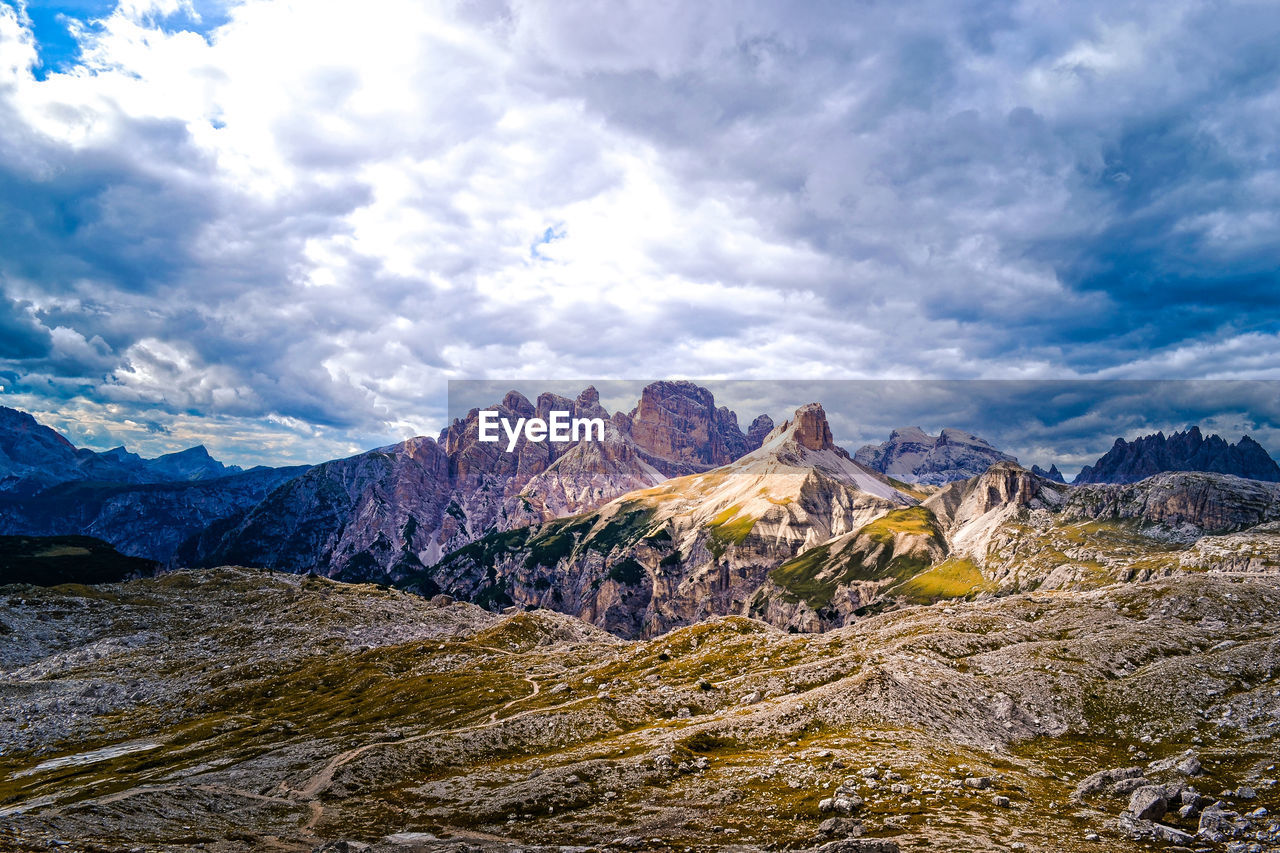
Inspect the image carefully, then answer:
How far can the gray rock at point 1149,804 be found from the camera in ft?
186

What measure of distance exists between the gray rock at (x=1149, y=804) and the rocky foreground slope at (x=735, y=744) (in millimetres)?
259

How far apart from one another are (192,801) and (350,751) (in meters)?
30.4

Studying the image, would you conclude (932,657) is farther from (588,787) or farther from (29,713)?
(29,713)

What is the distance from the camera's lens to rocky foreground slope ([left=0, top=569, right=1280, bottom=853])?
59.8 meters

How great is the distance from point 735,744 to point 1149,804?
1856 inches

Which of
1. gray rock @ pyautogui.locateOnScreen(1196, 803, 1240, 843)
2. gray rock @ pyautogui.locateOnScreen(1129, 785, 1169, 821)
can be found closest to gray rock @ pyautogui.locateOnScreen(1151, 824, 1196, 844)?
gray rock @ pyautogui.locateOnScreen(1196, 803, 1240, 843)

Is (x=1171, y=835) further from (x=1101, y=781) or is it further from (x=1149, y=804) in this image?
(x=1101, y=781)

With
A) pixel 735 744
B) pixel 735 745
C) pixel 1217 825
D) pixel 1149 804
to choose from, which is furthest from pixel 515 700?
pixel 1217 825

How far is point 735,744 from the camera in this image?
90312mm

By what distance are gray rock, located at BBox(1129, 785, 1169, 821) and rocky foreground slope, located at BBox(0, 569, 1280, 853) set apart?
0.85 ft

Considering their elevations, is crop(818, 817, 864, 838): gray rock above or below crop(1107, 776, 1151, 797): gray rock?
above

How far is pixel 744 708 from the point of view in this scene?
4220 inches

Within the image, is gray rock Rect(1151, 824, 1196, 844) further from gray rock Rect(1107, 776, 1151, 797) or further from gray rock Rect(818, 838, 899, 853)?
gray rock Rect(818, 838, 899, 853)

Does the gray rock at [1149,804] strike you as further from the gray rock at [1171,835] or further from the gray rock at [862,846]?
the gray rock at [862,846]
